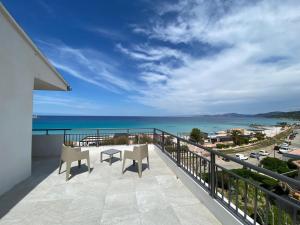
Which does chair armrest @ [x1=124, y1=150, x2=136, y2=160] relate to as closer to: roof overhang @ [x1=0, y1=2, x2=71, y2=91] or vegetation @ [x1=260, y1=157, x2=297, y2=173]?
roof overhang @ [x1=0, y1=2, x2=71, y2=91]

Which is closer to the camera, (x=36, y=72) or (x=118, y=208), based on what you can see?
(x=118, y=208)

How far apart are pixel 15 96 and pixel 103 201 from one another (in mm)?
2699

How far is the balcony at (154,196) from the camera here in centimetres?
206

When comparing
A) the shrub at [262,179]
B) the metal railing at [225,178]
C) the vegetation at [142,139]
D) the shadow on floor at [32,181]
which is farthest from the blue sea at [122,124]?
the shadow on floor at [32,181]

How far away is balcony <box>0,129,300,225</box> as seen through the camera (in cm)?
206

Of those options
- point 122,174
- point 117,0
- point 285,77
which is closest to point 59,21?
point 117,0

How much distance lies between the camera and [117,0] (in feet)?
23.1

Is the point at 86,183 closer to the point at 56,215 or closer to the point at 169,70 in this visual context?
the point at 56,215

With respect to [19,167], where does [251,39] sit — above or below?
above

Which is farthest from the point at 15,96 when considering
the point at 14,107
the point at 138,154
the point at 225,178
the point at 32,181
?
the point at 225,178

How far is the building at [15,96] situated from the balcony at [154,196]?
0.40 meters

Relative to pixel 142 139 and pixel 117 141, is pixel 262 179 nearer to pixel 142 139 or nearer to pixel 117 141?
pixel 142 139

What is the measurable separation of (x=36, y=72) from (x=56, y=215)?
3.44 meters

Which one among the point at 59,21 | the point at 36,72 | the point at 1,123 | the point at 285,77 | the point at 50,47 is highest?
the point at 59,21
